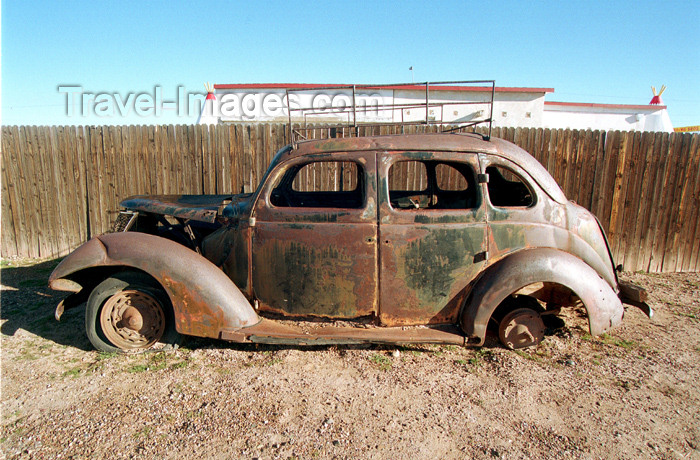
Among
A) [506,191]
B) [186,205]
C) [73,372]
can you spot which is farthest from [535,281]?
[73,372]

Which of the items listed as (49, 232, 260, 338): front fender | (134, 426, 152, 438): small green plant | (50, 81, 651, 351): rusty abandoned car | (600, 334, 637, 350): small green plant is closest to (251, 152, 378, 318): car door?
(50, 81, 651, 351): rusty abandoned car

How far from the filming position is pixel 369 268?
11.7 feet

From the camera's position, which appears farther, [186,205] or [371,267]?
[186,205]

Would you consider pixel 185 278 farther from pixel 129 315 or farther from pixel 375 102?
pixel 375 102

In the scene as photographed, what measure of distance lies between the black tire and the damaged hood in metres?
0.70

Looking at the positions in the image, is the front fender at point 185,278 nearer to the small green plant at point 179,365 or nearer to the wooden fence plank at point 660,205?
the small green plant at point 179,365

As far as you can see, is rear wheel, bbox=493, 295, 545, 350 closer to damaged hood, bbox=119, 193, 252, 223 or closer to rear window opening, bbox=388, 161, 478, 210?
rear window opening, bbox=388, 161, 478, 210

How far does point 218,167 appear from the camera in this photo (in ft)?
23.1

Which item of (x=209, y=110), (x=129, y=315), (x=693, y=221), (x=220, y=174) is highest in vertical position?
(x=209, y=110)

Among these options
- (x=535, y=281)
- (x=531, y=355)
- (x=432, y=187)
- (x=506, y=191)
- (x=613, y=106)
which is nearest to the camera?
(x=535, y=281)

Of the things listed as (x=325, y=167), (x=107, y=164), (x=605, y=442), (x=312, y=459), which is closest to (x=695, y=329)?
(x=605, y=442)

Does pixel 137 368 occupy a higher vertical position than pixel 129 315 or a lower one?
lower

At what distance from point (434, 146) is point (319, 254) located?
1440 mm

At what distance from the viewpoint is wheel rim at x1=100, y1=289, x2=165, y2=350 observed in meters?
3.72
